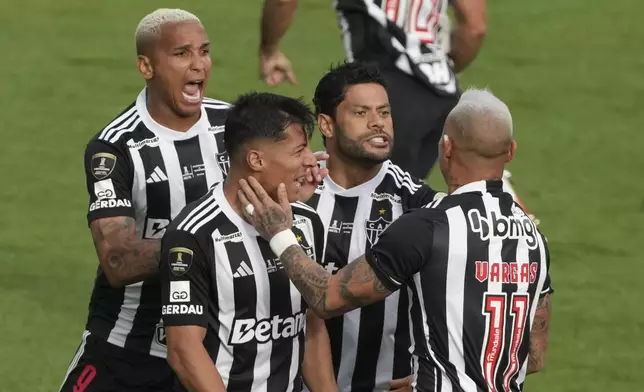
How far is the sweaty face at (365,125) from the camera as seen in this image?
6023 millimetres

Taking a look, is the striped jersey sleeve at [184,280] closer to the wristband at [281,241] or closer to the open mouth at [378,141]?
the wristband at [281,241]

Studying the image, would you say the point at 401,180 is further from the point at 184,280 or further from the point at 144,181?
the point at 184,280

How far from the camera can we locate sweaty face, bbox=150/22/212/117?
6125 mm

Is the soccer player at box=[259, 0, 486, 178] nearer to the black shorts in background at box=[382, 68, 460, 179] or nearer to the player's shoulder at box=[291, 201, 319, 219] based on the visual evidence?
the black shorts in background at box=[382, 68, 460, 179]

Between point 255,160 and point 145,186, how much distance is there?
2.70 feet

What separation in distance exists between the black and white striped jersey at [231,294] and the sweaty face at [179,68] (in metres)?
0.73

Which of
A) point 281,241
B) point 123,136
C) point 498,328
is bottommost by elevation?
point 498,328

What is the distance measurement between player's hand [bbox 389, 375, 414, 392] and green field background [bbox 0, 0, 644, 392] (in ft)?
9.79

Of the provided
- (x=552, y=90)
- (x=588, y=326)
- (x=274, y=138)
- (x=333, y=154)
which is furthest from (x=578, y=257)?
(x=274, y=138)

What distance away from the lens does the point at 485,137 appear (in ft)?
17.4

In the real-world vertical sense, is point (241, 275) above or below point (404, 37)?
below

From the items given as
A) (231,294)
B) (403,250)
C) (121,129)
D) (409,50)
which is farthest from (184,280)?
(409,50)

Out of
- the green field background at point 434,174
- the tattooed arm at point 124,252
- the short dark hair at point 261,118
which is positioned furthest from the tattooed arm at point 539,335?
the green field background at point 434,174

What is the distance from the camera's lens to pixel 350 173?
20.0 feet
